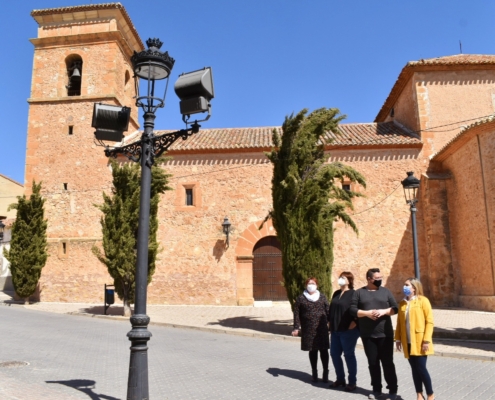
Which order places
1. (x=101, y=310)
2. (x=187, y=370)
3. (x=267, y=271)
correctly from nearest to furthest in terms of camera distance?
(x=187, y=370), (x=101, y=310), (x=267, y=271)

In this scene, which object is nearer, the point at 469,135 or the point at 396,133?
the point at 469,135

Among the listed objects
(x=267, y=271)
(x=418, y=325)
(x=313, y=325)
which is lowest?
(x=313, y=325)

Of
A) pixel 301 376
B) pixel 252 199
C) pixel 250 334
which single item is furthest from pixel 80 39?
pixel 301 376

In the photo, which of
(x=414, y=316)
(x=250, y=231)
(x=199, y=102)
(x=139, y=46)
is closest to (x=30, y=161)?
(x=139, y=46)

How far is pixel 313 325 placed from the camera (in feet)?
18.8

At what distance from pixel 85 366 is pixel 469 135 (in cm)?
1264

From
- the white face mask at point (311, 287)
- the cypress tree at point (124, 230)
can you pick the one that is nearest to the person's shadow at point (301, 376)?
the white face mask at point (311, 287)

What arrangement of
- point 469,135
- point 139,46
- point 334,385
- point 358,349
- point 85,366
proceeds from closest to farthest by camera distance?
1. point 334,385
2. point 85,366
3. point 358,349
4. point 469,135
5. point 139,46

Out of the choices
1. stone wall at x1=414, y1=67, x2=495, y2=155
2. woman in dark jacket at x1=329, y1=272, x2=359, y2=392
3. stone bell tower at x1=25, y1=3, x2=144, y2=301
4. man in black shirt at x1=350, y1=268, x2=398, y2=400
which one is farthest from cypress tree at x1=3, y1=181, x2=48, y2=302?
stone wall at x1=414, y1=67, x2=495, y2=155

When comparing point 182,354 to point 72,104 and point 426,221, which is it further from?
point 72,104

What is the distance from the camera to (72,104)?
18.2 meters

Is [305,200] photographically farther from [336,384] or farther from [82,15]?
[82,15]

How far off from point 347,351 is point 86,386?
3.18 metres

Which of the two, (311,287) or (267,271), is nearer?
(311,287)
